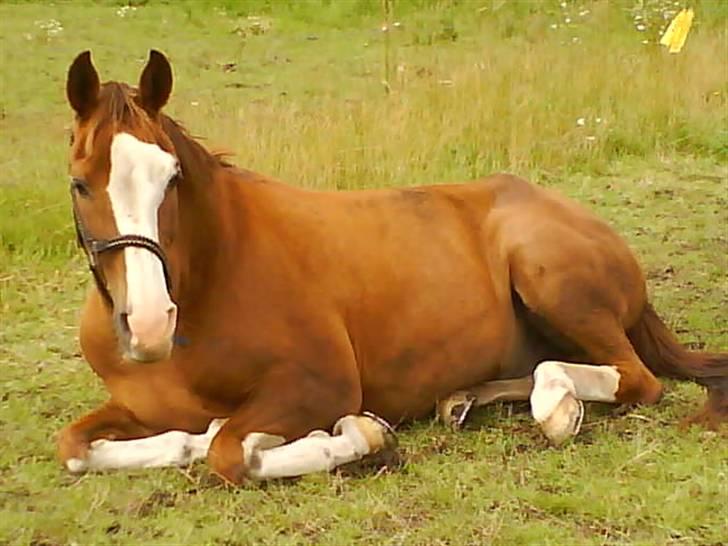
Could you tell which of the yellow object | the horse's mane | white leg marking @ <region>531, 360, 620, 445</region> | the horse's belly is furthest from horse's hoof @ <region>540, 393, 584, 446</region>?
the yellow object

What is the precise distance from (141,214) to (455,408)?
1359 mm

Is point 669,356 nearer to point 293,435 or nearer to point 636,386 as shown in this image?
point 636,386

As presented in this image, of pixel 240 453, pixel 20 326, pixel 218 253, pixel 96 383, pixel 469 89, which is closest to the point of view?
pixel 240 453

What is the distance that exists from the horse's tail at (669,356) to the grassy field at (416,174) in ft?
0.26

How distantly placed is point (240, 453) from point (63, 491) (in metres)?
0.51

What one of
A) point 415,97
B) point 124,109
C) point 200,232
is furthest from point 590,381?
point 415,97

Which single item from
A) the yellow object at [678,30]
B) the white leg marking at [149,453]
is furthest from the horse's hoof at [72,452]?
the yellow object at [678,30]

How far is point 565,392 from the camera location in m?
4.12

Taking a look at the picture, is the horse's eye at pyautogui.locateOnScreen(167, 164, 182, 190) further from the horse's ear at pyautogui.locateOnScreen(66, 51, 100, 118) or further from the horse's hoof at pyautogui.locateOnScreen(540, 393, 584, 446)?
the horse's hoof at pyautogui.locateOnScreen(540, 393, 584, 446)

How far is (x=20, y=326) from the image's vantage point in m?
5.57

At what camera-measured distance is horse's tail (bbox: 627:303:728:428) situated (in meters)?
4.61

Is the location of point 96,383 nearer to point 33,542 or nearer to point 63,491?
point 63,491

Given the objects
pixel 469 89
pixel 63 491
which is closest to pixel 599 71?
pixel 469 89

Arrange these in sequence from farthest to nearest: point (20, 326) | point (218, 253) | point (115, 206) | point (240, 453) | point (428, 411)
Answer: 1. point (20, 326)
2. point (428, 411)
3. point (218, 253)
4. point (240, 453)
5. point (115, 206)
